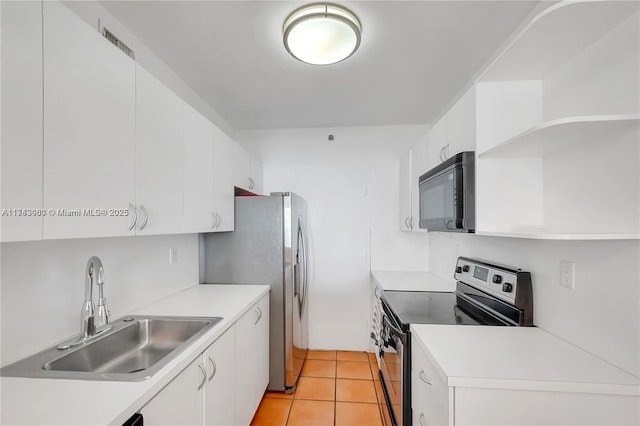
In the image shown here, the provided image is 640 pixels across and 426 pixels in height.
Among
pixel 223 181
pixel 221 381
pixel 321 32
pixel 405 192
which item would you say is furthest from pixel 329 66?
pixel 221 381

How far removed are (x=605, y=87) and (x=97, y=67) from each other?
6.23ft

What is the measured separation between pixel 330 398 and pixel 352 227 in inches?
64.9

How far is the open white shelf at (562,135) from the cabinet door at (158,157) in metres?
1.58

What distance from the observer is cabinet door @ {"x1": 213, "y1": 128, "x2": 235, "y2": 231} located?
82.7 inches

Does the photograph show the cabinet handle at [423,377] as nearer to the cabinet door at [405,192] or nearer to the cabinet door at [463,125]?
the cabinet door at [463,125]

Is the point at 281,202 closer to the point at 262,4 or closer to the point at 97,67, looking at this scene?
the point at 262,4

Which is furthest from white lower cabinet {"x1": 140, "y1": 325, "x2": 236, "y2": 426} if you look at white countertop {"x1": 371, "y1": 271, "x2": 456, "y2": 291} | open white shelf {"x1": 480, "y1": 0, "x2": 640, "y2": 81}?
open white shelf {"x1": 480, "y1": 0, "x2": 640, "y2": 81}

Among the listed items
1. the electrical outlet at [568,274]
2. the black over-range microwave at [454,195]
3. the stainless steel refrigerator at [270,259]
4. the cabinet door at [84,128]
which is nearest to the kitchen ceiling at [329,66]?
the cabinet door at [84,128]

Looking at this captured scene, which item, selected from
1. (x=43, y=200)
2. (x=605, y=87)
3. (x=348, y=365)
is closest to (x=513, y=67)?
(x=605, y=87)

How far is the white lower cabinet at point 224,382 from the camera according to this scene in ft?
3.43

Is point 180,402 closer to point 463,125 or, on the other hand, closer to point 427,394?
point 427,394

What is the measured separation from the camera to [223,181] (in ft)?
7.29

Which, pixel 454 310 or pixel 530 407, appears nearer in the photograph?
pixel 530 407

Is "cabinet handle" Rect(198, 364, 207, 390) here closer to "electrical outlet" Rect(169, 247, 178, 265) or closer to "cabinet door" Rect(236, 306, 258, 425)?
"cabinet door" Rect(236, 306, 258, 425)
